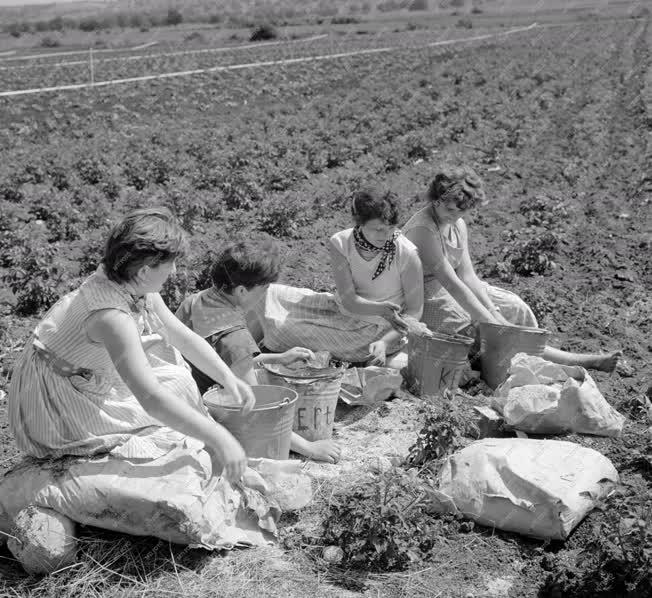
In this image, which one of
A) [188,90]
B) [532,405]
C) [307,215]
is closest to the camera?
[532,405]

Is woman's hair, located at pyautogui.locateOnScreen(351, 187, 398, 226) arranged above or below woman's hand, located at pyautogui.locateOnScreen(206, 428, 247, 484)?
above

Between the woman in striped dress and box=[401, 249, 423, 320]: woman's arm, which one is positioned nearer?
the woman in striped dress

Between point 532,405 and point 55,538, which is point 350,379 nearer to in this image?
point 532,405

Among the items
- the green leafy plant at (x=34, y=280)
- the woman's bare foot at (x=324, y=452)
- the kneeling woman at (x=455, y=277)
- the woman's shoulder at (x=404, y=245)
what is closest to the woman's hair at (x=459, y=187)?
the kneeling woman at (x=455, y=277)

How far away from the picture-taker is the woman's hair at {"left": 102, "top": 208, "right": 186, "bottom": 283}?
2725 millimetres

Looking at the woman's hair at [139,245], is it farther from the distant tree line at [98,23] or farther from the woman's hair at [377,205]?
the distant tree line at [98,23]

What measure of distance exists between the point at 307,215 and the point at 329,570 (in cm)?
558

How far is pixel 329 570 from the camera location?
286cm

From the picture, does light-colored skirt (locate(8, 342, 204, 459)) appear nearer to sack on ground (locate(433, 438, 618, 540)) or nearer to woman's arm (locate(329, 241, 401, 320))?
sack on ground (locate(433, 438, 618, 540))

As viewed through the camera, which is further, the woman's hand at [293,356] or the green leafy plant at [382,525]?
the woman's hand at [293,356]

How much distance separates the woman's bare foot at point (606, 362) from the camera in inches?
177

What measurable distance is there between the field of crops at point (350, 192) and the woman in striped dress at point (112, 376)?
0.39 meters

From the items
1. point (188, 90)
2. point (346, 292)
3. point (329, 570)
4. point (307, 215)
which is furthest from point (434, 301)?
point (188, 90)

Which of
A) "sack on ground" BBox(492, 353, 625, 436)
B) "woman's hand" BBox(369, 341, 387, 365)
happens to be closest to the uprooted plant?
"sack on ground" BBox(492, 353, 625, 436)
